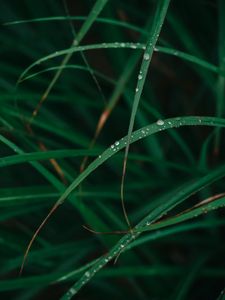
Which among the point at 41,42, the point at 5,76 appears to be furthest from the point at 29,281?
the point at 41,42

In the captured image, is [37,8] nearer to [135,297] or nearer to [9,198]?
[9,198]

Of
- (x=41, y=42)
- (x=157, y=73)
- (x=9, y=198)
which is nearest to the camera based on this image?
(x=9, y=198)

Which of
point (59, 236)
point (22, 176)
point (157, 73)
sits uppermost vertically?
point (157, 73)

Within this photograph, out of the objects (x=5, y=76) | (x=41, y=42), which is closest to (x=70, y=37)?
(x=41, y=42)

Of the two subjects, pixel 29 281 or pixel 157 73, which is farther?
pixel 157 73

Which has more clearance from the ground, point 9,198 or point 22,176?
point 22,176

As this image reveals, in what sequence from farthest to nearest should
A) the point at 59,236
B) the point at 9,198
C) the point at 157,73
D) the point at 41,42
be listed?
the point at 157,73
the point at 41,42
the point at 59,236
the point at 9,198
